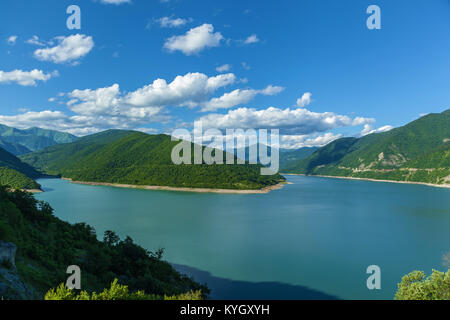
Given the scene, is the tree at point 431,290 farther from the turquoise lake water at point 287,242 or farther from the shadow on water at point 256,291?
the shadow on water at point 256,291

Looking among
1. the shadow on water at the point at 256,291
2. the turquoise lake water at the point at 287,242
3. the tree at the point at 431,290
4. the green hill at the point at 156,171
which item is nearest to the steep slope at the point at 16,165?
the green hill at the point at 156,171

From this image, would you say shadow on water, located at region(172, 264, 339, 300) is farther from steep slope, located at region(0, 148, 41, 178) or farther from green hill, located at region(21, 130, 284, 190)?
steep slope, located at region(0, 148, 41, 178)

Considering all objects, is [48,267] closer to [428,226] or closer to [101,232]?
[101,232]

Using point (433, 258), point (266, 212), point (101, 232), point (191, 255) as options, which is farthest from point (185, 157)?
point (433, 258)

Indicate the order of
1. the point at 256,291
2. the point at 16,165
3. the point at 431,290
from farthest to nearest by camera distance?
the point at 16,165 → the point at 256,291 → the point at 431,290

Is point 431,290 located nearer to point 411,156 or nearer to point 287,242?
point 287,242

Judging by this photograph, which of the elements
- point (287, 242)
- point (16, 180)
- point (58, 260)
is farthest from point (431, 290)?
point (16, 180)

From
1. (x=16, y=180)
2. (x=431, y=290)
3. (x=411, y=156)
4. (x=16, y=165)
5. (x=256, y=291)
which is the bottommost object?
(x=256, y=291)
